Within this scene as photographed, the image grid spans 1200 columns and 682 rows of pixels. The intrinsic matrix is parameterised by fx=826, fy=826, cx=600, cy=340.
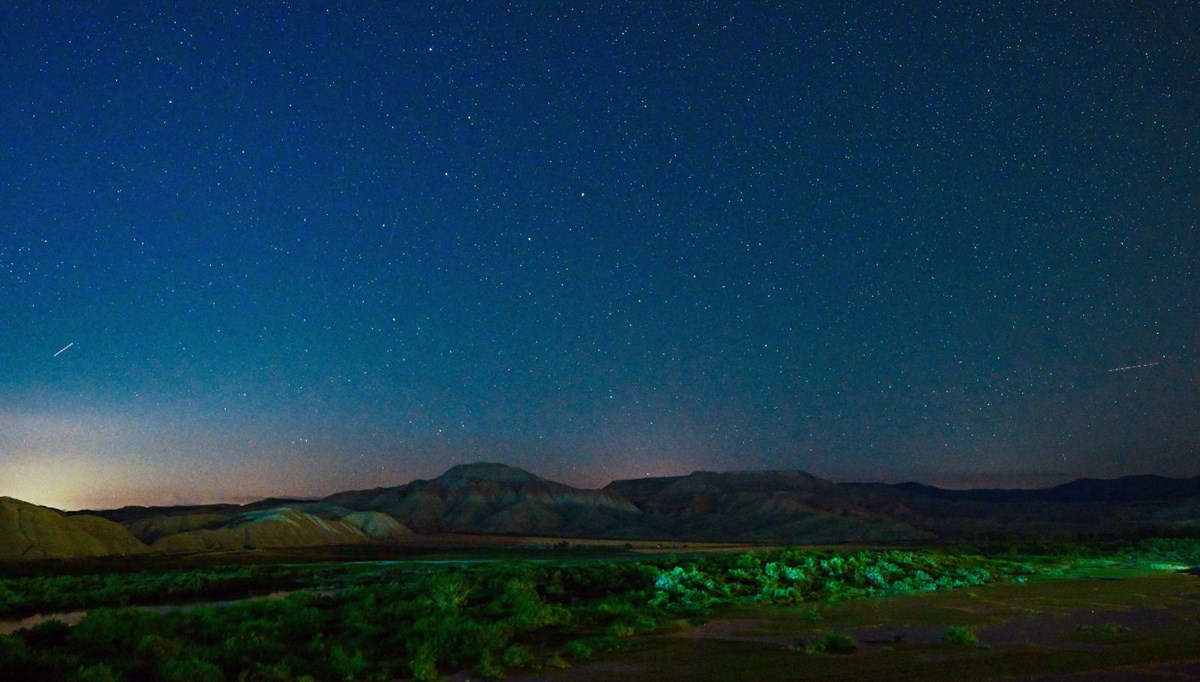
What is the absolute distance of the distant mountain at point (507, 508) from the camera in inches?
5620

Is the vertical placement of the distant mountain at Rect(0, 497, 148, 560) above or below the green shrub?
above

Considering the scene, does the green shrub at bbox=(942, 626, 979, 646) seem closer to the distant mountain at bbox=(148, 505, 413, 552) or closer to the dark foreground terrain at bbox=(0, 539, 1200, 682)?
the dark foreground terrain at bbox=(0, 539, 1200, 682)

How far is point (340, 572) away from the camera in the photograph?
50.1 meters

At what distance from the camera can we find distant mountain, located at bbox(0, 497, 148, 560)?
65.6 metres

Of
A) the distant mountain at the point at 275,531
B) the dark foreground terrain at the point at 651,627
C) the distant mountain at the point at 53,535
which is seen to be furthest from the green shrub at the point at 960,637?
the distant mountain at the point at 275,531

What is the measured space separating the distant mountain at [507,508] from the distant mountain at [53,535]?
66.0 metres

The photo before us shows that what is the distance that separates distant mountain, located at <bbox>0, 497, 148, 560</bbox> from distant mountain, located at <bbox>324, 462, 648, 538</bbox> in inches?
2597

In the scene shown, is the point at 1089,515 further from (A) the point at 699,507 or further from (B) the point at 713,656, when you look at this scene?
(B) the point at 713,656

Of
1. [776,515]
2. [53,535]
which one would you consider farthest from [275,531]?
[776,515]

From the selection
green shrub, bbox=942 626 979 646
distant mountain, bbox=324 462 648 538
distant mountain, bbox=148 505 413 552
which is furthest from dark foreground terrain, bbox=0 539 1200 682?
distant mountain, bbox=324 462 648 538

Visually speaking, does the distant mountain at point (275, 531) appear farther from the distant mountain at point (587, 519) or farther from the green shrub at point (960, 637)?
the green shrub at point (960, 637)

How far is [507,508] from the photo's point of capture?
154m

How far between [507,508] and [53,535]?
3582 inches

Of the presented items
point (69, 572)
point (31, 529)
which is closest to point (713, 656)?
point (69, 572)
